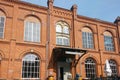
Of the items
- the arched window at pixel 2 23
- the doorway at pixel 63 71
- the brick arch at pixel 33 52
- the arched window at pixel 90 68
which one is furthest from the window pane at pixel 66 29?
the arched window at pixel 2 23

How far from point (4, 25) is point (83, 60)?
10577 millimetres

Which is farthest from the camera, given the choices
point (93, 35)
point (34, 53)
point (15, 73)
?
point (93, 35)

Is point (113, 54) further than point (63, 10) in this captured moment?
Yes

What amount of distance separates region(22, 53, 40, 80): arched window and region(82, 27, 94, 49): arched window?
713cm

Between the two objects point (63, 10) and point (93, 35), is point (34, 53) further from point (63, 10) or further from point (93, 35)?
point (93, 35)

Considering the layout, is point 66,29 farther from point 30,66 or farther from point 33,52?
point 30,66

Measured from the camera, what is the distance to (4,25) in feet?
64.3

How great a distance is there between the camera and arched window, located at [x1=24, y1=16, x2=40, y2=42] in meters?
20.6

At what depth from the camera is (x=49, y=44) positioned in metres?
20.9

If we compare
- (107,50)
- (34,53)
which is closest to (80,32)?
(107,50)

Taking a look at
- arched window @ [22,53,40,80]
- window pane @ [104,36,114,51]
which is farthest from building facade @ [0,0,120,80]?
window pane @ [104,36,114,51]

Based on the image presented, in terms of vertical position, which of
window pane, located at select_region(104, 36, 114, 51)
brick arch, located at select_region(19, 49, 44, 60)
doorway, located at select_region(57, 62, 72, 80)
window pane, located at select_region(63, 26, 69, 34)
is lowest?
doorway, located at select_region(57, 62, 72, 80)

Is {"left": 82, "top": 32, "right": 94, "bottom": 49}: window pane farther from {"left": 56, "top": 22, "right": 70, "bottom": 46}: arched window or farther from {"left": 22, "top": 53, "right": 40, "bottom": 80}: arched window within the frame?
{"left": 22, "top": 53, "right": 40, "bottom": 80}: arched window

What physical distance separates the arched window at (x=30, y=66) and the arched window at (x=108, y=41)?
431 inches
